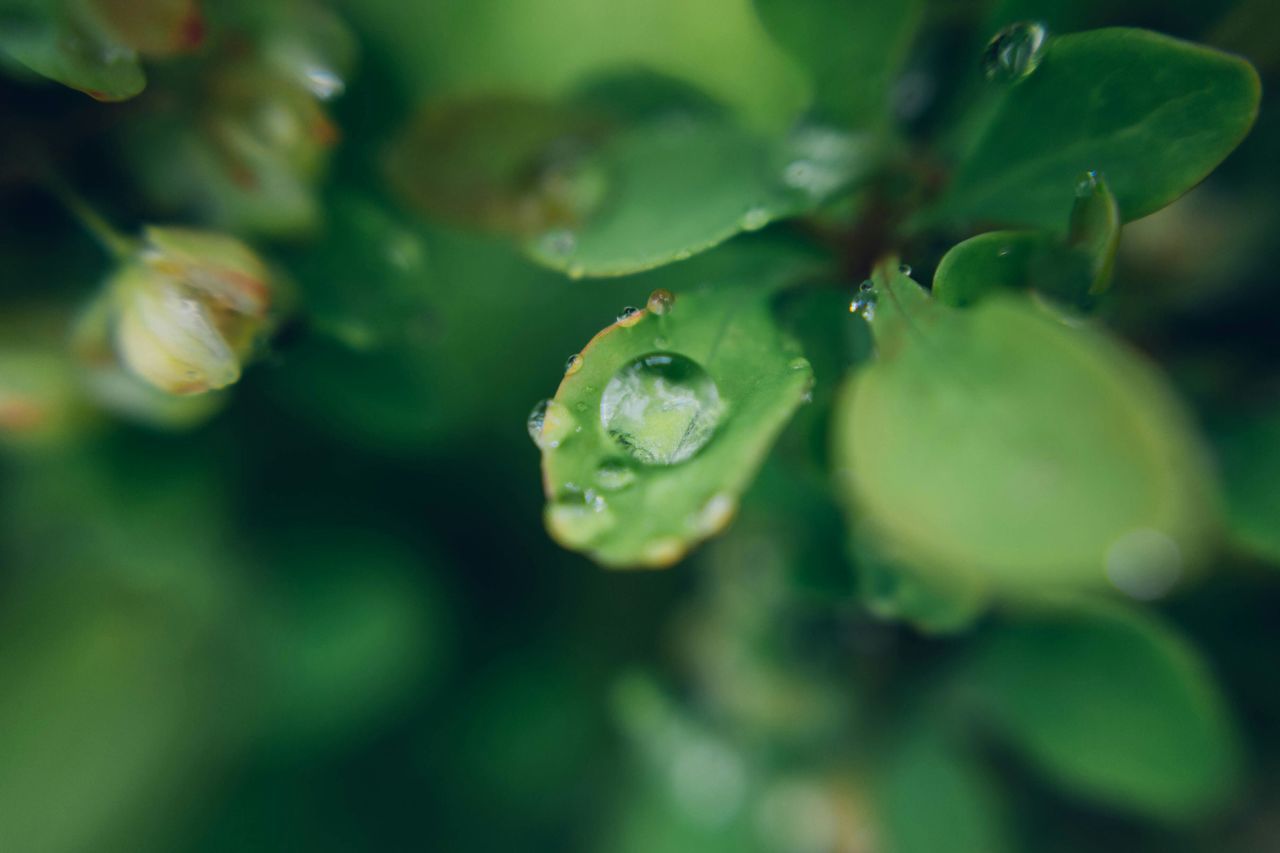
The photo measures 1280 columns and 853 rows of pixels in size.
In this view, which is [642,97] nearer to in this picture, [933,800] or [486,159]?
[486,159]

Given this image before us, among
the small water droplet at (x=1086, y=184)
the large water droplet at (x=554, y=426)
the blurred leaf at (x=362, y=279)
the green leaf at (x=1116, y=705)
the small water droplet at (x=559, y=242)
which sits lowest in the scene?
the green leaf at (x=1116, y=705)

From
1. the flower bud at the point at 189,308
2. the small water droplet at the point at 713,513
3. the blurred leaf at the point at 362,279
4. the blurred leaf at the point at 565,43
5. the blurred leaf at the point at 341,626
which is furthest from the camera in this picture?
the blurred leaf at the point at 341,626

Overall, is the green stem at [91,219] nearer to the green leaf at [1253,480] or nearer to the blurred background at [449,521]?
the blurred background at [449,521]

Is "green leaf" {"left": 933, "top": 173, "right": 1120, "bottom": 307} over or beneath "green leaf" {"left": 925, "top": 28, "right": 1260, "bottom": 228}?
beneath

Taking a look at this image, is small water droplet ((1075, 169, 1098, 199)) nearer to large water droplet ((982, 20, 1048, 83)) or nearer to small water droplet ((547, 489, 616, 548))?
large water droplet ((982, 20, 1048, 83))

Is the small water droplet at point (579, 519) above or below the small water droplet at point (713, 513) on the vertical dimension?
above

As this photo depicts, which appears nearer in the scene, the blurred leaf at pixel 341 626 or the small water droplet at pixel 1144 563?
the small water droplet at pixel 1144 563

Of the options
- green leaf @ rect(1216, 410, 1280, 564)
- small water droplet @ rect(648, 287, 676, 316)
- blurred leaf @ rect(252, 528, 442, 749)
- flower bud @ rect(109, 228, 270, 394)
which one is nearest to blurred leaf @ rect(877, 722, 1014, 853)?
green leaf @ rect(1216, 410, 1280, 564)

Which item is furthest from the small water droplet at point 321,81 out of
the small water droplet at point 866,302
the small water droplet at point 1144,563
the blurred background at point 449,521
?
the small water droplet at point 1144,563
